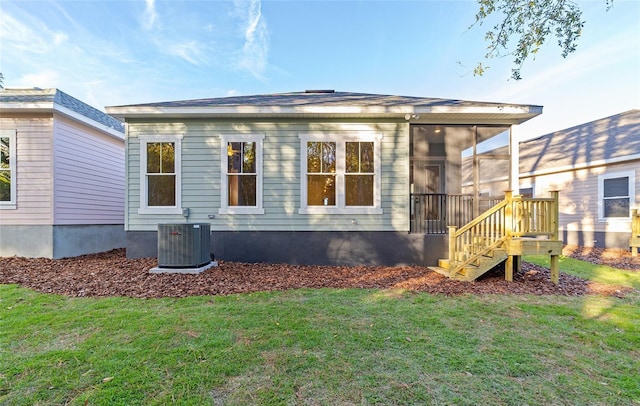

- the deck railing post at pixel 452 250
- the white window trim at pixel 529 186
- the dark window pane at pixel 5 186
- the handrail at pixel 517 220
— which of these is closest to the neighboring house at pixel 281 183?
the deck railing post at pixel 452 250

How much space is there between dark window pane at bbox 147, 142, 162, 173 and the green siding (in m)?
0.29

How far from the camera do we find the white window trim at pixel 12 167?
757 centimetres

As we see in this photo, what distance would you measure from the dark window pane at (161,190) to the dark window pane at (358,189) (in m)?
4.31

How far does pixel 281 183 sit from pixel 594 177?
1157 cm

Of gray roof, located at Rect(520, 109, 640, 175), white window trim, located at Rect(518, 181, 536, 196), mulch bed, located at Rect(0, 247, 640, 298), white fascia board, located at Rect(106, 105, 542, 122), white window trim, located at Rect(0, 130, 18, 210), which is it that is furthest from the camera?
white window trim, located at Rect(518, 181, 536, 196)

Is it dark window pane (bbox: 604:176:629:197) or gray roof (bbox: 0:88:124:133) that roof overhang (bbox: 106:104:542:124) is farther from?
dark window pane (bbox: 604:176:629:197)

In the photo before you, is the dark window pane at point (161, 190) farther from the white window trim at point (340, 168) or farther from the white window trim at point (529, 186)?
the white window trim at point (529, 186)

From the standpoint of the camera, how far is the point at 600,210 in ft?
34.2

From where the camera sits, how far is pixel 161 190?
23.7 feet

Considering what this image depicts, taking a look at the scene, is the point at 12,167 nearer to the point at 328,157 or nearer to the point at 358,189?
the point at 328,157

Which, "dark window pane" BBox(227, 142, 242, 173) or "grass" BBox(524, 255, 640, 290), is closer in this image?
"grass" BBox(524, 255, 640, 290)

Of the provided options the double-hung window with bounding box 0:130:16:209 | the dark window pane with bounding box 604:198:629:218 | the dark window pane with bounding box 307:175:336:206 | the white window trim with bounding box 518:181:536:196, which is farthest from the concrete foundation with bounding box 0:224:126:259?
the dark window pane with bounding box 604:198:629:218

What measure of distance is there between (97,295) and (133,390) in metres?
3.17

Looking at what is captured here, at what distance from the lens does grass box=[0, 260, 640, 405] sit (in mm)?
2223
